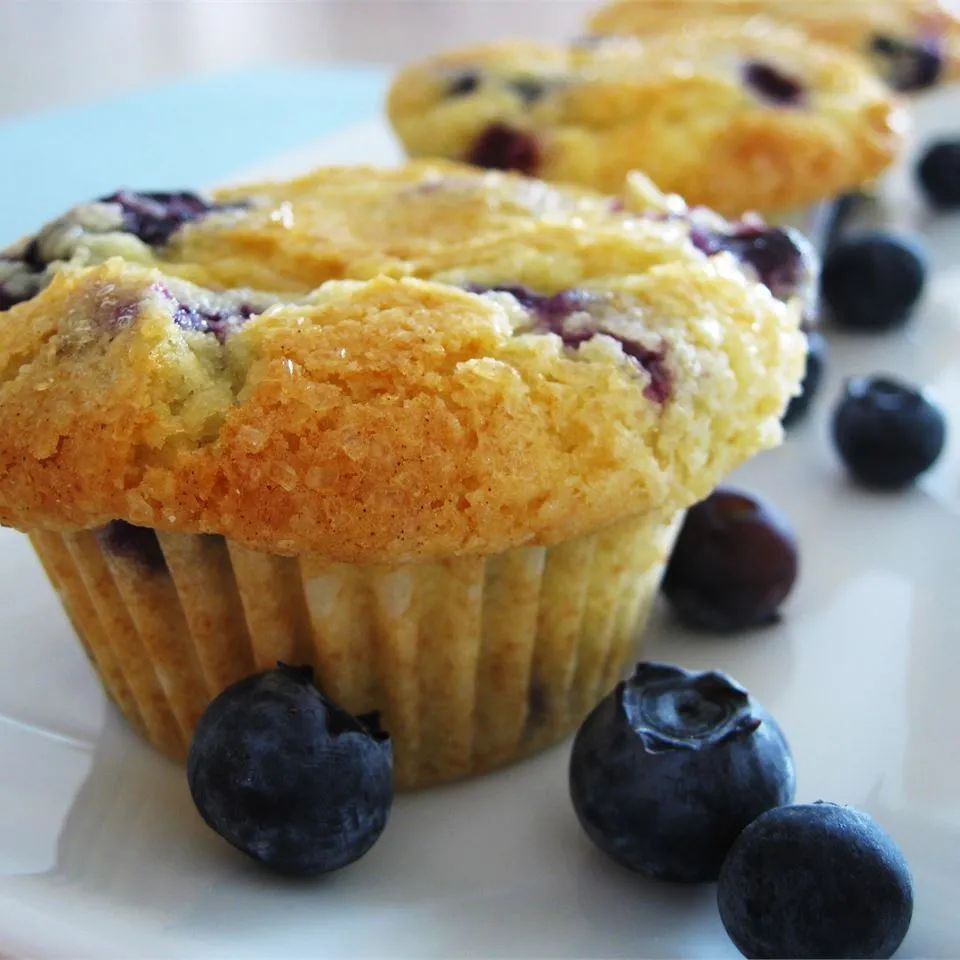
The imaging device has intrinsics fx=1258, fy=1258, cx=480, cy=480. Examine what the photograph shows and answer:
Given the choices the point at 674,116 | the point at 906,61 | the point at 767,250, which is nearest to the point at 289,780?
the point at 767,250

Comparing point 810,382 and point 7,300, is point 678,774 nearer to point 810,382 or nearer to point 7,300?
point 7,300

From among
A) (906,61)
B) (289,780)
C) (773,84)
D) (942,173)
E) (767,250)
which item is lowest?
(942,173)

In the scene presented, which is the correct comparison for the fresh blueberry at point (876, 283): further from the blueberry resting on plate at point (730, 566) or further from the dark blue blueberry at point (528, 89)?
the blueberry resting on plate at point (730, 566)

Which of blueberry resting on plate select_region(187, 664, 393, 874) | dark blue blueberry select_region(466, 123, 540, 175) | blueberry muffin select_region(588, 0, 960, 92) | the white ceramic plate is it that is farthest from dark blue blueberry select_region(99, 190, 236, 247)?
blueberry muffin select_region(588, 0, 960, 92)

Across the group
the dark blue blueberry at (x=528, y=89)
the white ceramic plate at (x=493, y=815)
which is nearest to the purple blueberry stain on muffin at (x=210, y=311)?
the white ceramic plate at (x=493, y=815)

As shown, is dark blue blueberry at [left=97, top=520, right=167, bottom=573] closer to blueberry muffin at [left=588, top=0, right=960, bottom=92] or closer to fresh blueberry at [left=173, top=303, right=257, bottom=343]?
fresh blueberry at [left=173, top=303, right=257, bottom=343]

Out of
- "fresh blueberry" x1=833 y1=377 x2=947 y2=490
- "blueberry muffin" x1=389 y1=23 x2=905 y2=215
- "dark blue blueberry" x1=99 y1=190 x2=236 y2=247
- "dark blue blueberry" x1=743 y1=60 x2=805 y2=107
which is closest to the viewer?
"dark blue blueberry" x1=99 y1=190 x2=236 y2=247
